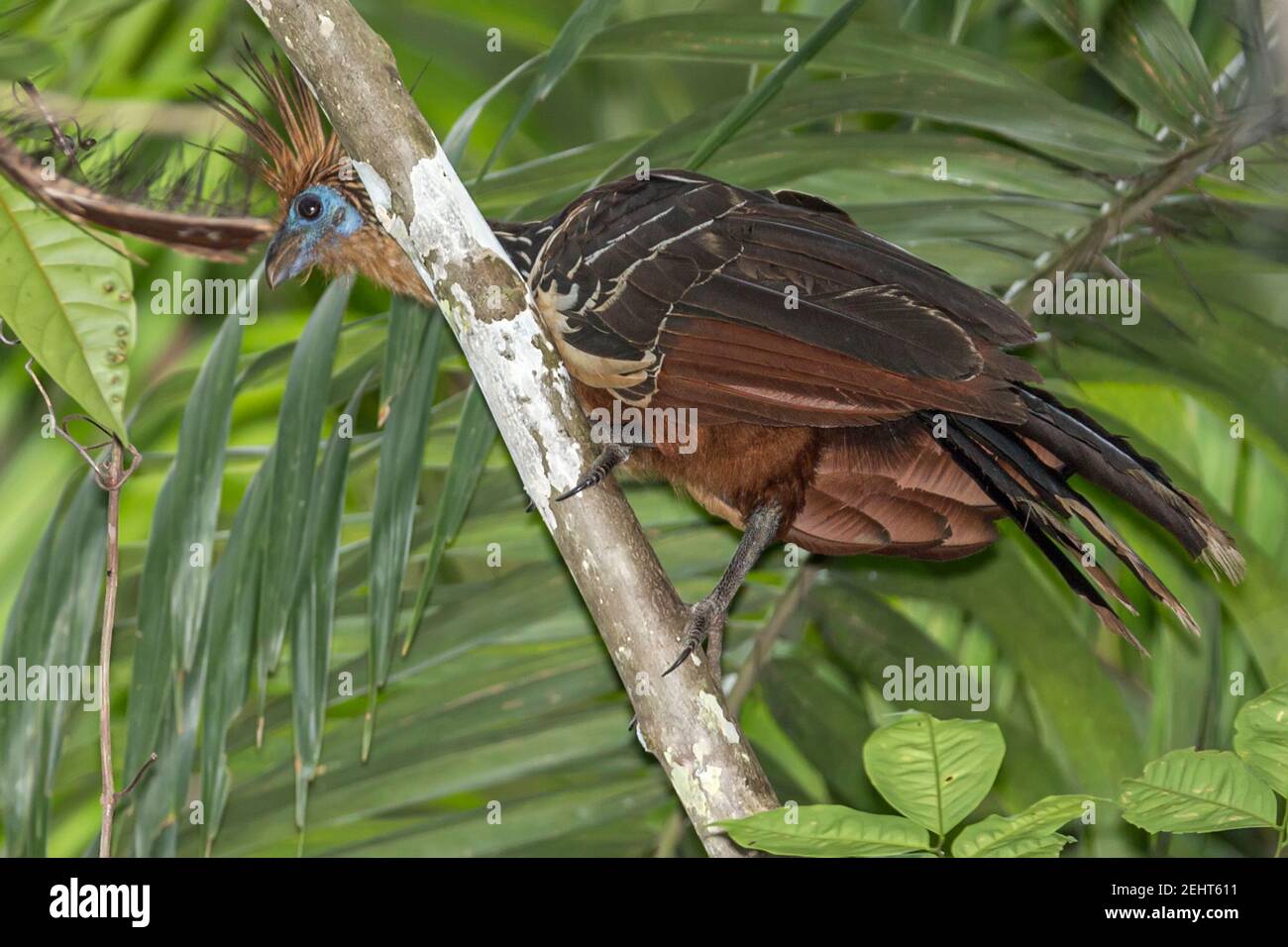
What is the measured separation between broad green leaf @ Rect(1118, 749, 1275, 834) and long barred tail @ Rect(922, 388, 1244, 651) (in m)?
0.50

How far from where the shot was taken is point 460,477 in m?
1.44

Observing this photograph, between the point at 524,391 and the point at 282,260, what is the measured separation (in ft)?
1.86

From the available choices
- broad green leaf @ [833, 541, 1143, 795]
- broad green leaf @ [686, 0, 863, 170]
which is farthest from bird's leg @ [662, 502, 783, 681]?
broad green leaf @ [686, 0, 863, 170]

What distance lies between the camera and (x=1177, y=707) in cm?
160

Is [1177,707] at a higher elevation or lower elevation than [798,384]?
lower

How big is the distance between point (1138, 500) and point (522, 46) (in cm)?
184

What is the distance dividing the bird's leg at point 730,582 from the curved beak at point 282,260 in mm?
671

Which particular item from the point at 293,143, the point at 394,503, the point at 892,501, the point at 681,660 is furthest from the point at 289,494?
the point at 892,501

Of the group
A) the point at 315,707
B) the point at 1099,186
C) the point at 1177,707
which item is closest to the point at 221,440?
the point at 315,707

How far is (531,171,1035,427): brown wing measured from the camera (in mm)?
1225

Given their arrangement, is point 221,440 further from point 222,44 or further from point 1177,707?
point 1177,707

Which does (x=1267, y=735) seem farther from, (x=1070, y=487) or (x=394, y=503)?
(x=394, y=503)

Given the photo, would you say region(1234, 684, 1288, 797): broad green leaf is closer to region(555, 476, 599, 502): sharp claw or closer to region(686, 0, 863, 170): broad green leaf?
region(555, 476, 599, 502): sharp claw

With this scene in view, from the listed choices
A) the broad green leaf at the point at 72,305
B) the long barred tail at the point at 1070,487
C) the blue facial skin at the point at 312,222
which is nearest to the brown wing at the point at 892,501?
the long barred tail at the point at 1070,487
